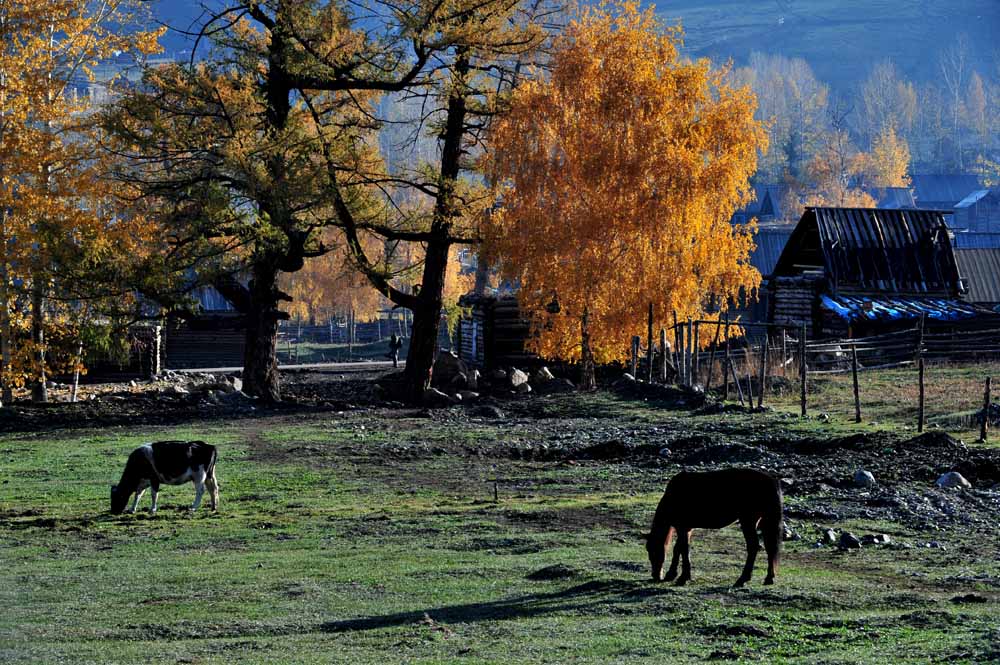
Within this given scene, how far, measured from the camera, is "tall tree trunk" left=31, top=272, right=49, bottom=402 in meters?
35.8

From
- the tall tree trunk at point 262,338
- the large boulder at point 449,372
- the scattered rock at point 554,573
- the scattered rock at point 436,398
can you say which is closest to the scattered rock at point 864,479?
→ the scattered rock at point 554,573

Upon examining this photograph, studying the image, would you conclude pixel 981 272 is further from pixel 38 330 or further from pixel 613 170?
pixel 38 330

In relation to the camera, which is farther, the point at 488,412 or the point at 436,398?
the point at 436,398

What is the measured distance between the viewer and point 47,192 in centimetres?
3578

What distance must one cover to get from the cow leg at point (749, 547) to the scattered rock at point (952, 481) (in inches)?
281

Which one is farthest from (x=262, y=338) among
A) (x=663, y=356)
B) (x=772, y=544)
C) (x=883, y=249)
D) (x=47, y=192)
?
(x=772, y=544)

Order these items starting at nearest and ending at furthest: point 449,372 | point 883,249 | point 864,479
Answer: point 864,479
point 449,372
point 883,249

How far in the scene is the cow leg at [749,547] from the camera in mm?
12453

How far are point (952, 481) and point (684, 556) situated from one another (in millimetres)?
7824

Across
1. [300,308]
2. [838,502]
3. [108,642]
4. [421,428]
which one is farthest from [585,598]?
[300,308]

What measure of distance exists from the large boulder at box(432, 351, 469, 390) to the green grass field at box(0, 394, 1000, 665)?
23.1 meters

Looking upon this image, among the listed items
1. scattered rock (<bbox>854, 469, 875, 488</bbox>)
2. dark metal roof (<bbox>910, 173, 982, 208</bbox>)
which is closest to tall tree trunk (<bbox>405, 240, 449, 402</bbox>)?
scattered rock (<bbox>854, 469, 875, 488</bbox>)

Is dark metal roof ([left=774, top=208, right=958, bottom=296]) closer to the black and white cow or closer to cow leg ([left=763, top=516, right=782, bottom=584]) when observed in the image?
the black and white cow

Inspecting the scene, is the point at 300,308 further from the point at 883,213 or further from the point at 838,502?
the point at 838,502
